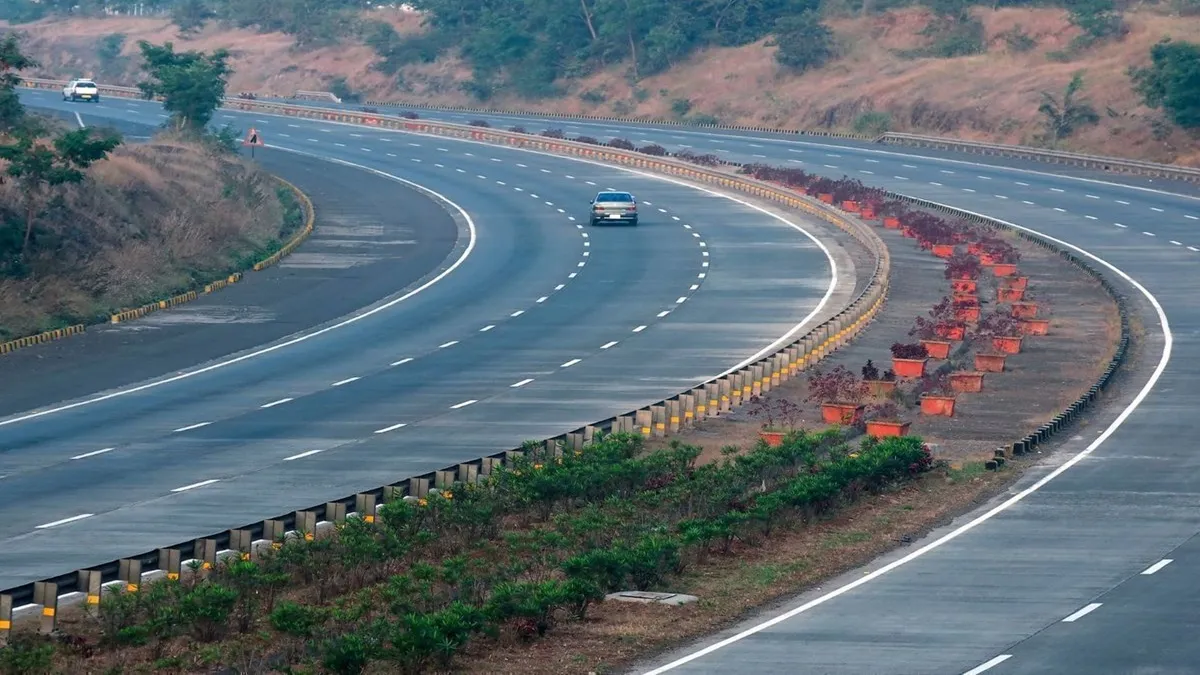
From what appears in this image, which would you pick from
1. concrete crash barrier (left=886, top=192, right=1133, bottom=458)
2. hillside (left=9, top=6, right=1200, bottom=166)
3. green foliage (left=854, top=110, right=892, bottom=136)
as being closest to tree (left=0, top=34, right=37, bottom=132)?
concrete crash barrier (left=886, top=192, right=1133, bottom=458)

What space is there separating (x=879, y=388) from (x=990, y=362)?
15.9 feet

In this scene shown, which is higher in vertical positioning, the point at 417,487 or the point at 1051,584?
the point at 1051,584

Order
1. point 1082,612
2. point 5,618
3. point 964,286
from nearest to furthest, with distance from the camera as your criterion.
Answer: point 5,618 < point 1082,612 < point 964,286

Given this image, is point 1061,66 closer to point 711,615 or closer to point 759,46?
point 759,46

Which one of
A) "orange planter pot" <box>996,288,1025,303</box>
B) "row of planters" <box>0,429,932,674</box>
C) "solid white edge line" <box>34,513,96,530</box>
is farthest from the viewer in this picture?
"orange planter pot" <box>996,288,1025,303</box>

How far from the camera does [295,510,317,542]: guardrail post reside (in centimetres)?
2331

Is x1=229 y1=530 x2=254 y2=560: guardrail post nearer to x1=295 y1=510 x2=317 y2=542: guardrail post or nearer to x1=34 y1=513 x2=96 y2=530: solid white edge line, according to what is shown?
x1=295 y1=510 x2=317 y2=542: guardrail post

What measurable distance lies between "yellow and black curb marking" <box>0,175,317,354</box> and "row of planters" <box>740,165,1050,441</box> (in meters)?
19.7

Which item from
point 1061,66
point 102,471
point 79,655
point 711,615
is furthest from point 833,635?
point 1061,66

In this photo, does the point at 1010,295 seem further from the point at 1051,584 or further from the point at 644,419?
the point at 1051,584

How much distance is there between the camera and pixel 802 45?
12862 centimetres

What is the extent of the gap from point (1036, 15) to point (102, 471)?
4117 inches

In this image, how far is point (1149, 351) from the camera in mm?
42750

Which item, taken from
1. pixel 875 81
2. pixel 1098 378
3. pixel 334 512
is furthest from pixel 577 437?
pixel 875 81
